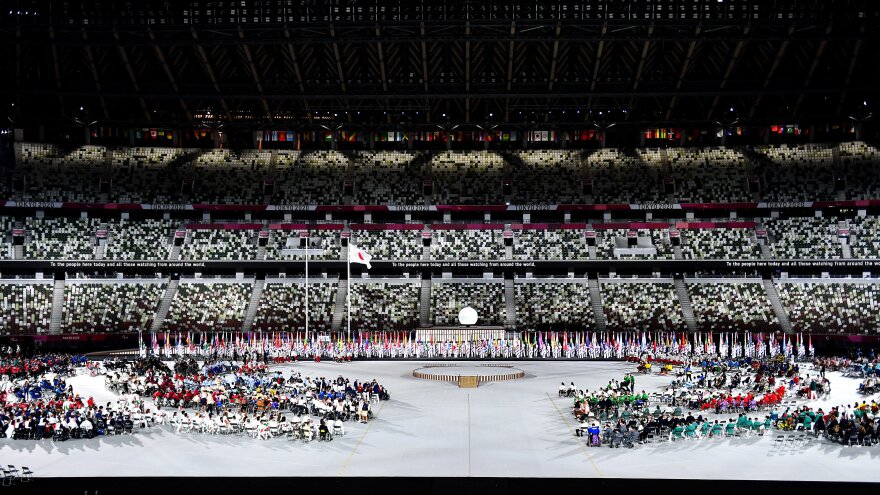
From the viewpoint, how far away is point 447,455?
25.5m

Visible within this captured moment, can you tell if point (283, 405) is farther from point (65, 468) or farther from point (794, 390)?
point (794, 390)

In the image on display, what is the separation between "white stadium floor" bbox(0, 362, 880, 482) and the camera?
912 inches

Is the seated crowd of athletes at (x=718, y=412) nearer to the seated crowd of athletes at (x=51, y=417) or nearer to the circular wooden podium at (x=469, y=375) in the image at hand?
the circular wooden podium at (x=469, y=375)

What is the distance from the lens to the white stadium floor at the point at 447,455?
2316 cm

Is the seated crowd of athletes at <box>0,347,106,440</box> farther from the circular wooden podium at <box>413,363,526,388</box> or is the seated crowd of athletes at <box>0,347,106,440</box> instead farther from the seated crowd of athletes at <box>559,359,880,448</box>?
the circular wooden podium at <box>413,363,526,388</box>

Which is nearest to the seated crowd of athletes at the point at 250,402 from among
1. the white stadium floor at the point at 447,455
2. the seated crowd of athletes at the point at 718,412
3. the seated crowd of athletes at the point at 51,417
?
the white stadium floor at the point at 447,455

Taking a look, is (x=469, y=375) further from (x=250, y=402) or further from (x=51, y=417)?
(x=51, y=417)

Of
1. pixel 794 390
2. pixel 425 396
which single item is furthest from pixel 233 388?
pixel 794 390

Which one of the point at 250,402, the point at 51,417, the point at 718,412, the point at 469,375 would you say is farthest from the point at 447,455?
the point at 469,375

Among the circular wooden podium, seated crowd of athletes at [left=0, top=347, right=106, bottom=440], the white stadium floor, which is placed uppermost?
seated crowd of athletes at [left=0, top=347, right=106, bottom=440]

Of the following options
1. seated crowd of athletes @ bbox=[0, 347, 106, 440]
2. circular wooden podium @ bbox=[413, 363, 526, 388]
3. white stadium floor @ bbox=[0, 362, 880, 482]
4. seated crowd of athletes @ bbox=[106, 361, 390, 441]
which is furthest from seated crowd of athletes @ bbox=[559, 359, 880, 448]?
seated crowd of athletes @ bbox=[0, 347, 106, 440]

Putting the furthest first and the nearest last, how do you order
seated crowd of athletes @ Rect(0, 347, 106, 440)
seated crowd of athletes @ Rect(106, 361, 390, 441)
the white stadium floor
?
seated crowd of athletes @ Rect(106, 361, 390, 441)
seated crowd of athletes @ Rect(0, 347, 106, 440)
the white stadium floor

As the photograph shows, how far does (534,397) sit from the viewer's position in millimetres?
38938

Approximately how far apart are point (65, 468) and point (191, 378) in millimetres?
17793
